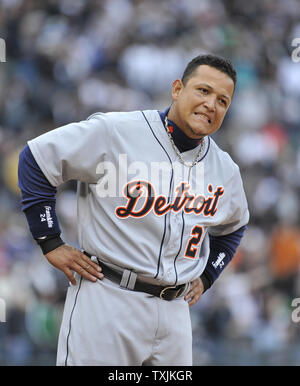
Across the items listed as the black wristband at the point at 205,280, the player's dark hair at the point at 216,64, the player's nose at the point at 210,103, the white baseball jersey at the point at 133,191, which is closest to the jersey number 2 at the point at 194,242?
the white baseball jersey at the point at 133,191

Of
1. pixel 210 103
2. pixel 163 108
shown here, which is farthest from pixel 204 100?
pixel 163 108

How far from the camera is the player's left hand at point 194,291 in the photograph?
99.7 inches

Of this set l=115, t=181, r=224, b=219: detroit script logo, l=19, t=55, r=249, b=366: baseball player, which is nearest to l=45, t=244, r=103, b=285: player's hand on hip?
l=19, t=55, r=249, b=366: baseball player

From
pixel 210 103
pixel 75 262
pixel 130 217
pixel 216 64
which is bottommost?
pixel 75 262

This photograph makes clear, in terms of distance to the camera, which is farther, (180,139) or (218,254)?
(218,254)

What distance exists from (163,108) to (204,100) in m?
4.36

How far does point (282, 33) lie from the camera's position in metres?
8.16

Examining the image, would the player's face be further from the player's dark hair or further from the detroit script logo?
the detroit script logo

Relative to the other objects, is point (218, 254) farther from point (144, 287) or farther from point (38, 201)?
→ point (38, 201)

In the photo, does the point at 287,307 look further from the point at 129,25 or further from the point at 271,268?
the point at 129,25

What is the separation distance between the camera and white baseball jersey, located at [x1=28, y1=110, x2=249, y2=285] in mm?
2244

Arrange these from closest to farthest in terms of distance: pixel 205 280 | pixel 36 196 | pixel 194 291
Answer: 1. pixel 36 196
2. pixel 194 291
3. pixel 205 280

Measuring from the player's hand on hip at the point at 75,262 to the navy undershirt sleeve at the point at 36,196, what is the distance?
72 millimetres

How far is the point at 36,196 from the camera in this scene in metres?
2.26
